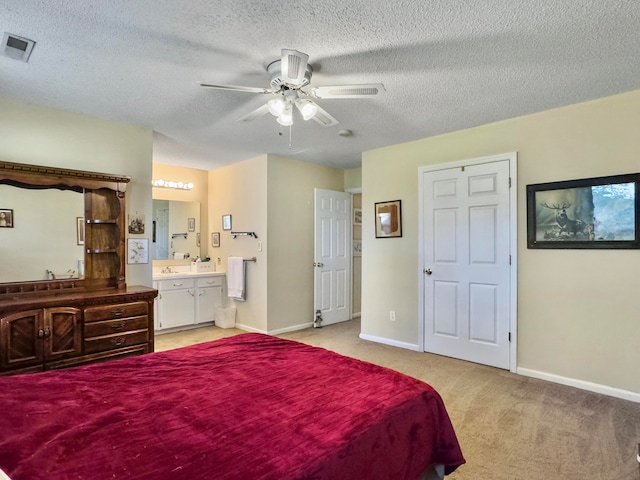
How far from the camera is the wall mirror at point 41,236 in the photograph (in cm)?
282

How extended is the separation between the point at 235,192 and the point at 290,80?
3.35 metres

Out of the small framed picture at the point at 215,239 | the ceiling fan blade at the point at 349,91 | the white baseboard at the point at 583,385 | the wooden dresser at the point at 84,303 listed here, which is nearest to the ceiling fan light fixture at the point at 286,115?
the ceiling fan blade at the point at 349,91

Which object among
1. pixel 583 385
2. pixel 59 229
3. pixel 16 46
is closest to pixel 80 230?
pixel 59 229

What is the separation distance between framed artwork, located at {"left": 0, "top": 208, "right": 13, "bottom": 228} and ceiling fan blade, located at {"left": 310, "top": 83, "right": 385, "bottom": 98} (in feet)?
8.47

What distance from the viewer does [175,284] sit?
15.6ft

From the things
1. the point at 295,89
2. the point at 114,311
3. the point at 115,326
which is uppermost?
the point at 295,89

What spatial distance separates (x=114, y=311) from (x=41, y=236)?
898 millimetres

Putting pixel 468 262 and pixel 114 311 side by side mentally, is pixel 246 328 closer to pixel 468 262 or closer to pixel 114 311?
pixel 114 311

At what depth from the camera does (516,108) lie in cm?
307

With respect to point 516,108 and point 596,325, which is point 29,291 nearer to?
point 516,108

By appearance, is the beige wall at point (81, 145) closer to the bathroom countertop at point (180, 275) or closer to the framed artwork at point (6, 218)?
the framed artwork at point (6, 218)

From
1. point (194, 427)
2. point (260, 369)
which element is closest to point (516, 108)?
point (260, 369)

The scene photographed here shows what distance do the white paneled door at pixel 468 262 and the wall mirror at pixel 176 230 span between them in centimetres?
348

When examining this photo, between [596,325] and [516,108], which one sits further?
[516,108]
